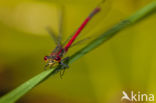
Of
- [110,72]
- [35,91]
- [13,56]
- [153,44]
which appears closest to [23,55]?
[13,56]

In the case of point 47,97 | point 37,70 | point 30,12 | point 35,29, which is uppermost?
point 30,12

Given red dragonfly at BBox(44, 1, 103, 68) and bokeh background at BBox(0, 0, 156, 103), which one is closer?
red dragonfly at BBox(44, 1, 103, 68)

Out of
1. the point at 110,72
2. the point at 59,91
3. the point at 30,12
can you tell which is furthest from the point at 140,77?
the point at 30,12

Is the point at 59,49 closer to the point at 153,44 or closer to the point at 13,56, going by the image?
the point at 13,56

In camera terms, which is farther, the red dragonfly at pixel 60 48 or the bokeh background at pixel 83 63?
the bokeh background at pixel 83 63

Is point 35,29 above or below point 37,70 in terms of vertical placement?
above

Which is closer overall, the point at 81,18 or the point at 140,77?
the point at 140,77
